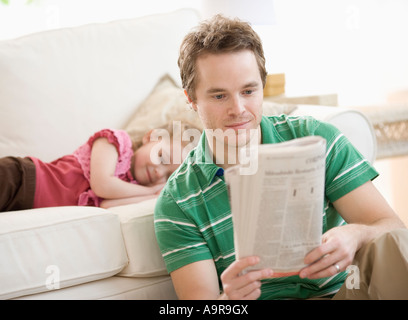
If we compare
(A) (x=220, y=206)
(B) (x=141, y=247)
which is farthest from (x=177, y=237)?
(B) (x=141, y=247)

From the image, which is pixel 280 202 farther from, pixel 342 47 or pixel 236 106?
pixel 342 47

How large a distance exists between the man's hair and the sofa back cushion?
949 millimetres

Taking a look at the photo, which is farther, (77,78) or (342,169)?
(77,78)

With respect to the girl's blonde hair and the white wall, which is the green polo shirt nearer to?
the girl's blonde hair

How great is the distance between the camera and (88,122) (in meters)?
2.26

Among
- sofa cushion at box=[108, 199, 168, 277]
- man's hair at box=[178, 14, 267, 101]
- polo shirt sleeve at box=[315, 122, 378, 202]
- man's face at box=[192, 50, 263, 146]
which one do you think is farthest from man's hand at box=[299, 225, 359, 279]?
sofa cushion at box=[108, 199, 168, 277]

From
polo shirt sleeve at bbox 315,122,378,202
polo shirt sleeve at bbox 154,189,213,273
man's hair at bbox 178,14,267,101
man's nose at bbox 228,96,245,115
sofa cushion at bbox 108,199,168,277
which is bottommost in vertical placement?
sofa cushion at bbox 108,199,168,277

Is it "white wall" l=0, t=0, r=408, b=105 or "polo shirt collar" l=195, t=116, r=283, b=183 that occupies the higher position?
"white wall" l=0, t=0, r=408, b=105

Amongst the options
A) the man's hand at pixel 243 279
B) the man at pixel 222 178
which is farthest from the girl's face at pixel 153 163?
the man's hand at pixel 243 279

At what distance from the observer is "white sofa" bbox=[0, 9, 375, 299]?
150 cm

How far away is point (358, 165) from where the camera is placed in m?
1.33

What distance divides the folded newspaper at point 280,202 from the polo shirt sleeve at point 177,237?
1.09ft

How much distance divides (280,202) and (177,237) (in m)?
0.46
